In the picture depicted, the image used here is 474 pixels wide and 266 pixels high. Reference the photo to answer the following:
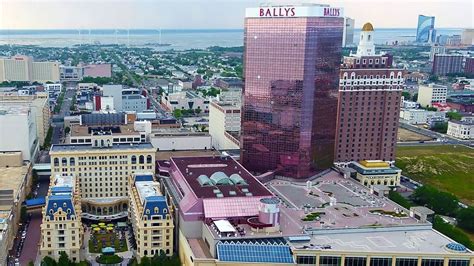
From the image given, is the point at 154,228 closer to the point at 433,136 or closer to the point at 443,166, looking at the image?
the point at 443,166

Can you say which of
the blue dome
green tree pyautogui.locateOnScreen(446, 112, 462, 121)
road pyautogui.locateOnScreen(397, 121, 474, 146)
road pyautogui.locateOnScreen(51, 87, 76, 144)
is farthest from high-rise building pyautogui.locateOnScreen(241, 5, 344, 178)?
green tree pyautogui.locateOnScreen(446, 112, 462, 121)

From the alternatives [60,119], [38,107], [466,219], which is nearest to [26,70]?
[60,119]

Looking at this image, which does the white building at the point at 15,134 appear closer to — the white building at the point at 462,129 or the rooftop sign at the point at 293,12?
the rooftop sign at the point at 293,12

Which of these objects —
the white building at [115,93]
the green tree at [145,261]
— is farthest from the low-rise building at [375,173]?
the white building at [115,93]

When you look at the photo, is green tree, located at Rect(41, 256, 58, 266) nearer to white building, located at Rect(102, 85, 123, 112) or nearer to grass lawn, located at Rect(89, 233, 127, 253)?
grass lawn, located at Rect(89, 233, 127, 253)

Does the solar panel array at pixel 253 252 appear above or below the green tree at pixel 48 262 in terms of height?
above

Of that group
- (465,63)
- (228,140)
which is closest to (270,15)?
(228,140)
